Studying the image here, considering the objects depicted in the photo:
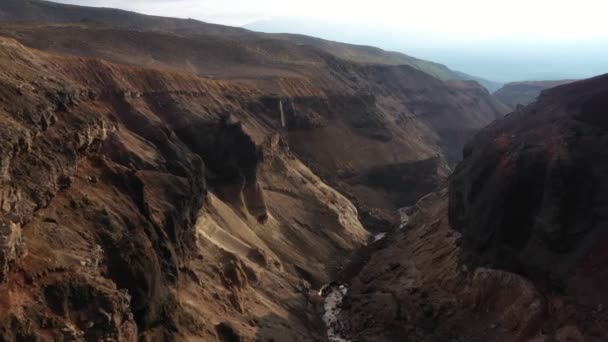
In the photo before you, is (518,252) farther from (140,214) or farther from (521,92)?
(521,92)

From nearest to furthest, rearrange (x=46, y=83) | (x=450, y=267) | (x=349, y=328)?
(x=46, y=83), (x=349, y=328), (x=450, y=267)

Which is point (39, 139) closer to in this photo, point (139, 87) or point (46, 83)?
point (46, 83)

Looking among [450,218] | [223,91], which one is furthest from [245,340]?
[223,91]

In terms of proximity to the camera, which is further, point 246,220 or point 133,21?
point 133,21

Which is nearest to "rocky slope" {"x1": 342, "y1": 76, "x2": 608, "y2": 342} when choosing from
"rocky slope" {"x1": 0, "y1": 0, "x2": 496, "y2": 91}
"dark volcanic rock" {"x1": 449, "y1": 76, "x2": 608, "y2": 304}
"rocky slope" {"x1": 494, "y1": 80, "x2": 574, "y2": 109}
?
"dark volcanic rock" {"x1": 449, "y1": 76, "x2": 608, "y2": 304}

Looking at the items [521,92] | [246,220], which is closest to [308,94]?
[246,220]

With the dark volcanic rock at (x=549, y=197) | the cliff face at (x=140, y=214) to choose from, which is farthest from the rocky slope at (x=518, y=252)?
the cliff face at (x=140, y=214)
